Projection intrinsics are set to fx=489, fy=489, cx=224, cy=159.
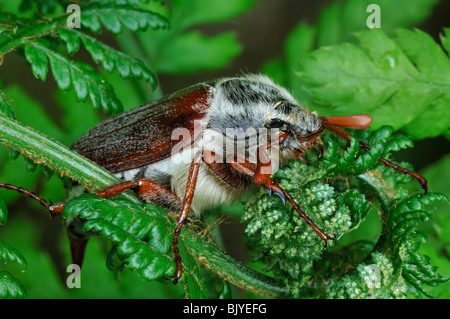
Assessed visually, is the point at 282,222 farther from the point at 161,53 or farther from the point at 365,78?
the point at 161,53

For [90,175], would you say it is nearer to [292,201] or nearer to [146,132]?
[146,132]

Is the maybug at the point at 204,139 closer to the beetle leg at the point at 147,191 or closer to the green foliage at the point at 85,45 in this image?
the beetle leg at the point at 147,191

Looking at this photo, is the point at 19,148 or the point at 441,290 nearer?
the point at 19,148

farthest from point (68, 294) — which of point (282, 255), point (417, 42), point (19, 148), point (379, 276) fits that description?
point (417, 42)

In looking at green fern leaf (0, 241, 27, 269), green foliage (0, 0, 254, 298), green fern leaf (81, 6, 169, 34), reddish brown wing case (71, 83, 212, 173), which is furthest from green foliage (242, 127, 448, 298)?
green fern leaf (81, 6, 169, 34)
